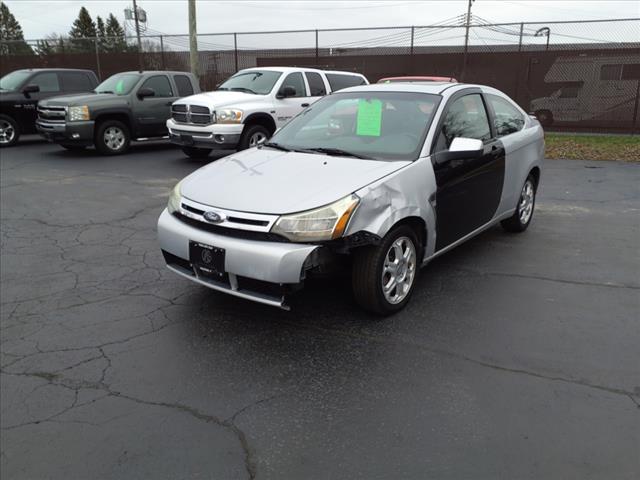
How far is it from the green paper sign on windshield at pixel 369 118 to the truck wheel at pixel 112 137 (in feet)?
29.1

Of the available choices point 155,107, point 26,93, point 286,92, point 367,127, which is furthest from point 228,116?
point 26,93

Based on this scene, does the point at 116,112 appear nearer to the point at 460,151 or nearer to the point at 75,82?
the point at 75,82

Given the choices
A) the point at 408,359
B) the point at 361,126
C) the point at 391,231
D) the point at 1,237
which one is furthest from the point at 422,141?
the point at 1,237

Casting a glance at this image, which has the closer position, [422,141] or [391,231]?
[391,231]

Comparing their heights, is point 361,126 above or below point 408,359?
above

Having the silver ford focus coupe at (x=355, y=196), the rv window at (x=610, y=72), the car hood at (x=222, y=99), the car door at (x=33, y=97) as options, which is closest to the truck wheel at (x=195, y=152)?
the car hood at (x=222, y=99)

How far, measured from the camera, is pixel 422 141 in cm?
424

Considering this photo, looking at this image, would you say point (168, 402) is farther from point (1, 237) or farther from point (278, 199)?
point (1, 237)

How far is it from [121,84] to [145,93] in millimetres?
773

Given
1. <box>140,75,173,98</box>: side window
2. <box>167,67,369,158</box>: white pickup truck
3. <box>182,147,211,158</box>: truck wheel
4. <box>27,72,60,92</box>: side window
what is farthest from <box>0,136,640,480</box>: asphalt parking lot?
<box>27,72,60,92</box>: side window

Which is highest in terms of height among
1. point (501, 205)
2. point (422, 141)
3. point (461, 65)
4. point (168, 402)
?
point (461, 65)

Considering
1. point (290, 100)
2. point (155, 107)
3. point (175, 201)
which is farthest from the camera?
point (155, 107)

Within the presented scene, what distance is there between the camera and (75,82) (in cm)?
1389

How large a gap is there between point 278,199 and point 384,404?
1490mm
